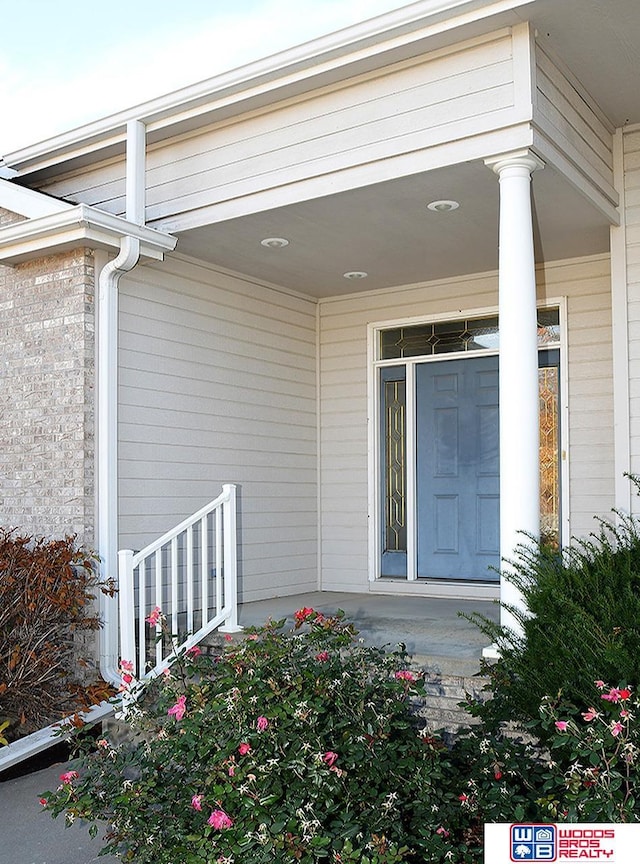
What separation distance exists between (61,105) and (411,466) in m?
8.12

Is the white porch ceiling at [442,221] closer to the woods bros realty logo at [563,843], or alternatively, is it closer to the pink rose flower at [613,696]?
the pink rose flower at [613,696]

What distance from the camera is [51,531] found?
5113 millimetres

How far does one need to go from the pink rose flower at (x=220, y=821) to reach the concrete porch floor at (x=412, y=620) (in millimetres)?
1751

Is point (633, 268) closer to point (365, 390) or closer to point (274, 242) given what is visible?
point (274, 242)

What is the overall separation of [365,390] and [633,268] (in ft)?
8.19

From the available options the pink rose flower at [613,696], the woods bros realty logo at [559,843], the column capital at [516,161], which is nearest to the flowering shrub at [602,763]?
the pink rose flower at [613,696]

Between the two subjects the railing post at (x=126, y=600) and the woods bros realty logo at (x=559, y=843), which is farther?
the railing post at (x=126, y=600)

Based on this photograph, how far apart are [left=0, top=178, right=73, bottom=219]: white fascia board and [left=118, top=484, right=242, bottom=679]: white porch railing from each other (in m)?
1.89

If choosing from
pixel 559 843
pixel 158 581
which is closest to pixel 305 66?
pixel 158 581

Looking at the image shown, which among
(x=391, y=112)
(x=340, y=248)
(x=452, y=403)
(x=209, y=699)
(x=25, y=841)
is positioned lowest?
(x=25, y=841)

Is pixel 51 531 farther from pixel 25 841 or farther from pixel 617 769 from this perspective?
pixel 617 769

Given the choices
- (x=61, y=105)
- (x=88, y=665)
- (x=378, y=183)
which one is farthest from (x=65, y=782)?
(x=61, y=105)

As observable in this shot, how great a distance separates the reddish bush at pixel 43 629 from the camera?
4.45 metres

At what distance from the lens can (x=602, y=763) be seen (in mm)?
2496
